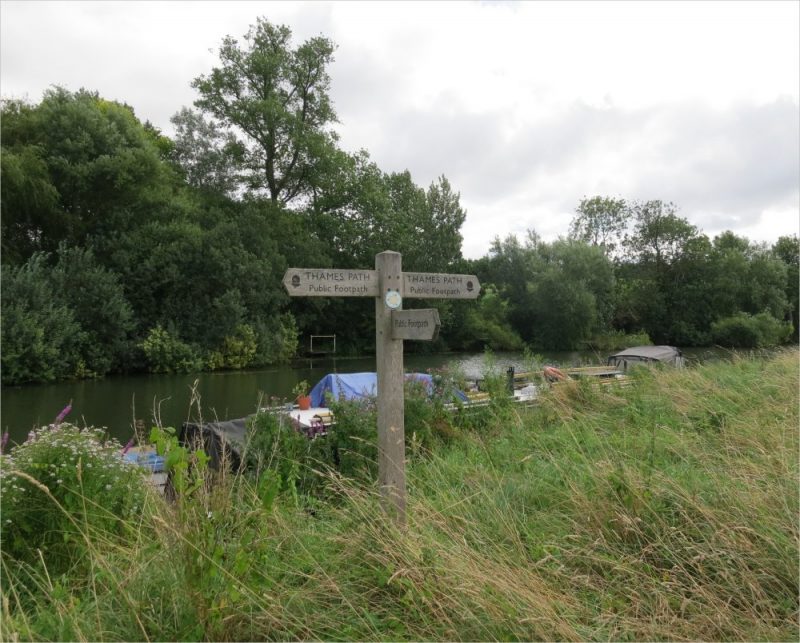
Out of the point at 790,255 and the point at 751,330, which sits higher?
the point at 790,255

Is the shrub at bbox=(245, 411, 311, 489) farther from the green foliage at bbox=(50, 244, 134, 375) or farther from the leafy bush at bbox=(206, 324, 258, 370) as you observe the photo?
the leafy bush at bbox=(206, 324, 258, 370)

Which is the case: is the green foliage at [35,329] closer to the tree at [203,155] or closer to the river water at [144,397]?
the river water at [144,397]

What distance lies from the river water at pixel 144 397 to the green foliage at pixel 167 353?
0.85 meters

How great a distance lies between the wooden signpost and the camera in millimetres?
3545

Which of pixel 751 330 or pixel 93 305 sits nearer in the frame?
pixel 93 305

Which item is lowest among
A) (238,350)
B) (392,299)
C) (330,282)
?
(238,350)

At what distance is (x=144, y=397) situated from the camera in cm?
2006

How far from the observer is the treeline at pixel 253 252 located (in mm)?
24562

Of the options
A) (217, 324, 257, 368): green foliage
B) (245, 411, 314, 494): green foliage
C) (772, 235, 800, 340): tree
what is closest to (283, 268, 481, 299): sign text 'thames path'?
(245, 411, 314, 494): green foliage

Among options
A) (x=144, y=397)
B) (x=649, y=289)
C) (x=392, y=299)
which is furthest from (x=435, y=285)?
(x=649, y=289)

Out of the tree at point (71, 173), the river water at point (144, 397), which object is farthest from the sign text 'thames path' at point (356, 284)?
the tree at point (71, 173)

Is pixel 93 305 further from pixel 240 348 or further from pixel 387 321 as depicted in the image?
pixel 387 321

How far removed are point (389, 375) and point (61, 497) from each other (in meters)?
2.05

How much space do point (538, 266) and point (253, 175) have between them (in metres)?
22.4
